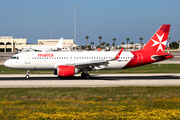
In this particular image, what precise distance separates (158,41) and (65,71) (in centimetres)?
1597

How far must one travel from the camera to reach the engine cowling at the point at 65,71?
3281 centimetres

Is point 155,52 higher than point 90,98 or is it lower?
higher

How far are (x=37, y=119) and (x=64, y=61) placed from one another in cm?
2344

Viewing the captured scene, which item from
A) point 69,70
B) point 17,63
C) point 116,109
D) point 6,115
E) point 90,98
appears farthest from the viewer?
point 17,63

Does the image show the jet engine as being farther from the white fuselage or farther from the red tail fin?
the red tail fin

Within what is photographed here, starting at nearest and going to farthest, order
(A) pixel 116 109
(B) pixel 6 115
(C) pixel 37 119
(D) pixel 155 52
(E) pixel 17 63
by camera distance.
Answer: (C) pixel 37 119
(B) pixel 6 115
(A) pixel 116 109
(E) pixel 17 63
(D) pixel 155 52

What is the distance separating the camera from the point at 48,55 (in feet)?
117

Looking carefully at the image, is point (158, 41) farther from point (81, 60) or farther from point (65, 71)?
point (65, 71)

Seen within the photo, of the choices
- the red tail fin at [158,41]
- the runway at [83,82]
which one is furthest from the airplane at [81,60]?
the runway at [83,82]

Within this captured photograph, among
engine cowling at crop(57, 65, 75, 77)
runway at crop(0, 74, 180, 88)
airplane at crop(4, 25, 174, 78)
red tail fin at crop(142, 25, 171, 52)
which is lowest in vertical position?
runway at crop(0, 74, 180, 88)

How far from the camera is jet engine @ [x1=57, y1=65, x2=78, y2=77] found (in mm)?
32812

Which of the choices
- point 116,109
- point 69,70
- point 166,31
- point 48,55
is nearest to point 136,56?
point 166,31

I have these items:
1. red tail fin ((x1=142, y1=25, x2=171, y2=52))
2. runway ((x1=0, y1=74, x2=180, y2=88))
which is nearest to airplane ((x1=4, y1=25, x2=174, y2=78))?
red tail fin ((x1=142, y1=25, x2=171, y2=52))

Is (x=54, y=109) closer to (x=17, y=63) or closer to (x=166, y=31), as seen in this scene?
(x=17, y=63)
